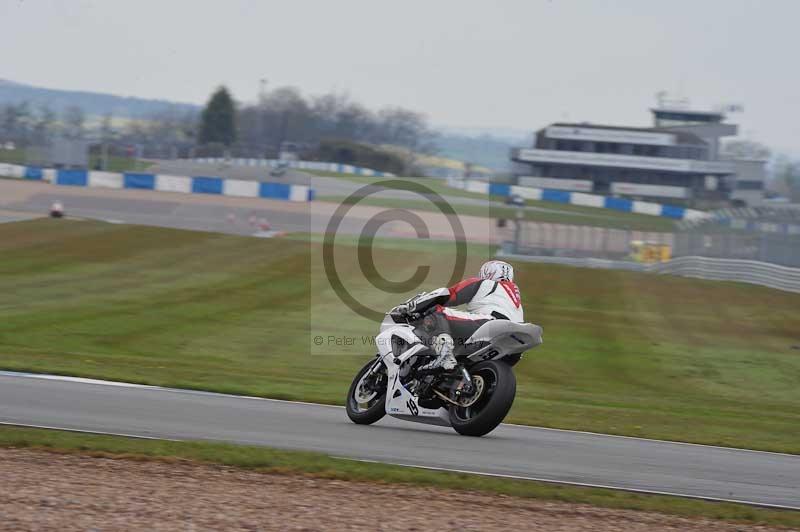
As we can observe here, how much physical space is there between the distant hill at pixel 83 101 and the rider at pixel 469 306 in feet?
251

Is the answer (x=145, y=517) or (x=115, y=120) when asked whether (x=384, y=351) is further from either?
(x=115, y=120)

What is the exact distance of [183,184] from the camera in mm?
65375

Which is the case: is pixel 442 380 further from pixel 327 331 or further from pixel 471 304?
pixel 327 331

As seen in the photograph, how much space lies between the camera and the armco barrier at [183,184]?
6388 centimetres

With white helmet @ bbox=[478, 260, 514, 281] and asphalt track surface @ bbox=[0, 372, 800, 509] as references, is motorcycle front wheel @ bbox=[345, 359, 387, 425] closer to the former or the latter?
asphalt track surface @ bbox=[0, 372, 800, 509]

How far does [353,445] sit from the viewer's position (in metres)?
9.23

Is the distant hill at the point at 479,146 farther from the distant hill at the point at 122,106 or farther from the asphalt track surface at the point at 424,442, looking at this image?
the asphalt track surface at the point at 424,442

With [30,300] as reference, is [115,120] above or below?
above

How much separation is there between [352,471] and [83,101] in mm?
81088

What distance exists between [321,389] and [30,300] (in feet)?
38.3

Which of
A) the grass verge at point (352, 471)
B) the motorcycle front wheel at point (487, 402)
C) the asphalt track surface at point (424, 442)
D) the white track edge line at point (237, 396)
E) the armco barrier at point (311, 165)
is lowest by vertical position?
the white track edge line at point (237, 396)

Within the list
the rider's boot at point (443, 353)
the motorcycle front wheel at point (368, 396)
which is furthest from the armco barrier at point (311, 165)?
the rider's boot at point (443, 353)

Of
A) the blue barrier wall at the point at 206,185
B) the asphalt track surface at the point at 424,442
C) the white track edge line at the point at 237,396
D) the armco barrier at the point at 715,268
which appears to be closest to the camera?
the asphalt track surface at the point at 424,442

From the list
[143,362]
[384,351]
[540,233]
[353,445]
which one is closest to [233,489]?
[353,445]
